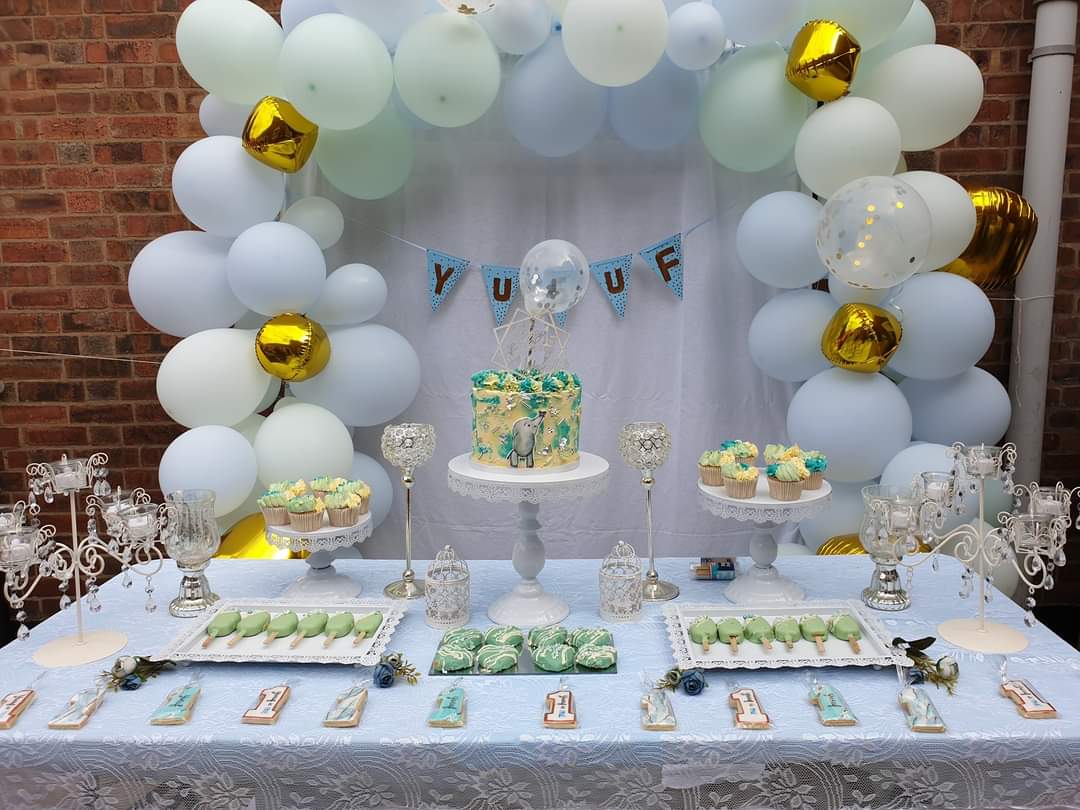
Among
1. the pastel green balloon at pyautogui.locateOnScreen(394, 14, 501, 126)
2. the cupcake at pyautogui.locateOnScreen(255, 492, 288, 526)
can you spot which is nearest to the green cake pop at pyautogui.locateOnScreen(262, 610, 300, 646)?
the cupcake at pyautogui.locateOnScreen(255, 492, 288, 526)

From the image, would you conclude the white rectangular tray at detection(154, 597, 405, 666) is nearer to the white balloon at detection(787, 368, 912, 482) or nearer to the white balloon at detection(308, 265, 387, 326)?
the white balloon at detection(308, 265, 387, 326)

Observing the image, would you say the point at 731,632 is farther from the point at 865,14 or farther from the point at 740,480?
the point at 865,14

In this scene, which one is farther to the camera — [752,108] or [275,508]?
[752,108]

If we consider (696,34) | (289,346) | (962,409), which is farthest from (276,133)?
(962,409)

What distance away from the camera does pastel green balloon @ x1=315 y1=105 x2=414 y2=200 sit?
256cm

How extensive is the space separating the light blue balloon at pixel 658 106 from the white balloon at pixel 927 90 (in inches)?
19.6

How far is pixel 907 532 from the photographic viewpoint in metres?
1.71

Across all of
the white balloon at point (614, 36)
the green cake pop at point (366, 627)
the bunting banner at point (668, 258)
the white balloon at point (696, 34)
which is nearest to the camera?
the green cake pop at point (366, 627)

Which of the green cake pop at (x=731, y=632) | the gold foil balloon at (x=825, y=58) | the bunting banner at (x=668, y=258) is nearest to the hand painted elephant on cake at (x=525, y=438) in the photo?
the green cake pop at (x=731, y=632)

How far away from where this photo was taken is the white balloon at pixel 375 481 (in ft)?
8.68

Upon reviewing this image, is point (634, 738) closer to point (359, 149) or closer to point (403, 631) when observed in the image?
point (403, 631)

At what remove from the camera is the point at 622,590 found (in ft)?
5.83

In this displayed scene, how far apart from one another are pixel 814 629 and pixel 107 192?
2.83m

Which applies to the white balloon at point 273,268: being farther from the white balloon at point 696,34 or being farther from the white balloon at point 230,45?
the white balloon at point 696,34
